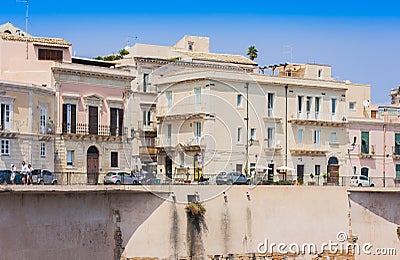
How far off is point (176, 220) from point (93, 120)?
38.0 ft

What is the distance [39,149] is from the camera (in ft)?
166

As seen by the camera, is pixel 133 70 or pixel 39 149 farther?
pixel 133 70

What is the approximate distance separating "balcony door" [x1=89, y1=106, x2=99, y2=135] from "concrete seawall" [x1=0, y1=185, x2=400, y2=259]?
32.1 feet

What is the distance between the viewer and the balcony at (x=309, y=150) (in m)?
63.9

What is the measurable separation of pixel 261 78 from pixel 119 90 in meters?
11.6

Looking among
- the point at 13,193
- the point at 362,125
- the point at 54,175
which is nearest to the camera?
the point at 13,193

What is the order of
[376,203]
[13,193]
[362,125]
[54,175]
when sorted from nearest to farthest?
[13,193] < [54,175] < [376,203] < [362,125]

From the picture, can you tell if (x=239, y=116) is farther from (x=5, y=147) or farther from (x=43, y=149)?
(x=5, y=147)

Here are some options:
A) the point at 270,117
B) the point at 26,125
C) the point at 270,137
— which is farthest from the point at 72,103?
the point at 270,137

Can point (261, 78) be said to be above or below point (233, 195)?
above

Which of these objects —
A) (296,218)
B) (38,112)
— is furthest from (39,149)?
(296,218)

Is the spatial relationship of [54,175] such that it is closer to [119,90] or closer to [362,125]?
[119,90]

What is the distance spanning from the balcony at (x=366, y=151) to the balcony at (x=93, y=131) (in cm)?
1947

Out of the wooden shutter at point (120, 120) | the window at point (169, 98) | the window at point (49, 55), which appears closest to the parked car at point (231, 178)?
the wooden shutter at point (120, 120)
